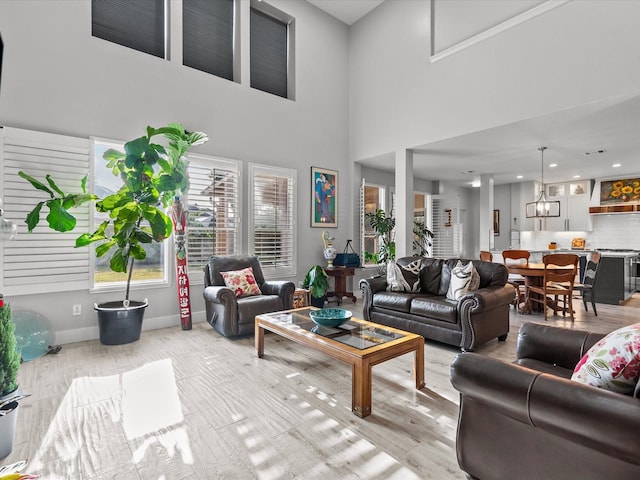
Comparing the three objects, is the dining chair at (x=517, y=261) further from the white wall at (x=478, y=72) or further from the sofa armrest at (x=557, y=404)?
the sofa armrest at (x=557, y=404)

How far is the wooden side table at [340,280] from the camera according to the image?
235 inches

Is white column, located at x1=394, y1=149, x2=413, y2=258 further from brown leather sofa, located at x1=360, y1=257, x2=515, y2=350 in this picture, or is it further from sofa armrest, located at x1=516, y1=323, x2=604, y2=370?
sofa armrest, located at x1=516, y1=323, x2=604, y2=370

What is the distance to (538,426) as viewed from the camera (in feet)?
4.44

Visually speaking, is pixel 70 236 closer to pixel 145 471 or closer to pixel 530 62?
pixel 145 471

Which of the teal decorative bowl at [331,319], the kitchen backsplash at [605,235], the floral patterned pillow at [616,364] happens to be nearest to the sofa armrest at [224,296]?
the teal decorative bowl at [331,319]

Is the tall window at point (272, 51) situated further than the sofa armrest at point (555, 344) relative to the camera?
Yes

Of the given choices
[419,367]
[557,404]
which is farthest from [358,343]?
[557,404]

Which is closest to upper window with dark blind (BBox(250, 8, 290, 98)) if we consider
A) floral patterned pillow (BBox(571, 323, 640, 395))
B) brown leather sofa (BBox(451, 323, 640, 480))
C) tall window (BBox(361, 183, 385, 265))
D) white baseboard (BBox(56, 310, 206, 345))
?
tall window (BBox(361, 183, 385, 265))

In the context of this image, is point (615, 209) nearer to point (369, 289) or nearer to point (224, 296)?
point (369, 289)

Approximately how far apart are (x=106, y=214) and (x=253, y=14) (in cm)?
408

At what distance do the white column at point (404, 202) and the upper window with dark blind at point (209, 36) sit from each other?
312 centimetres

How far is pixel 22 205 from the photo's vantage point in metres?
3.61

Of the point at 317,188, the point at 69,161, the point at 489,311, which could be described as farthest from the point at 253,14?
the point at 489,311

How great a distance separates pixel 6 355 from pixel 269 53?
5.61 meters
